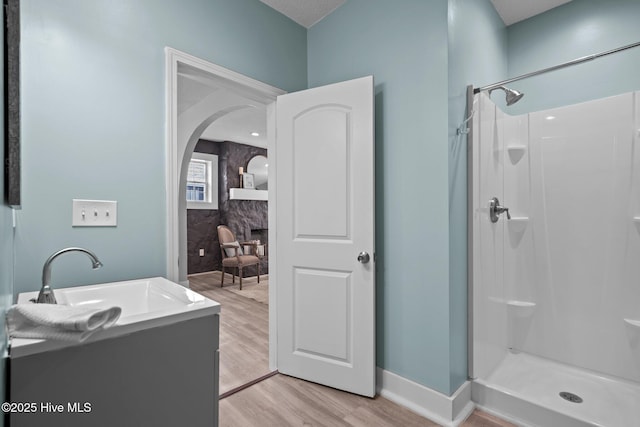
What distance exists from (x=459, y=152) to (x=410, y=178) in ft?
1.01

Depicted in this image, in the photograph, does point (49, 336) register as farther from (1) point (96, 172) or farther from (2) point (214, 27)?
(2) point (214, 27)

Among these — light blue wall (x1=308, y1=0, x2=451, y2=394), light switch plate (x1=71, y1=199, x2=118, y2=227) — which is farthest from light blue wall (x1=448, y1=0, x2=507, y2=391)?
light switch plate (x1=71, y1=199, x2=118, y2=227)

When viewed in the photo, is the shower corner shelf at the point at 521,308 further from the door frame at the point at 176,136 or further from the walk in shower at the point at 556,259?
the door frame at the point at 176,136

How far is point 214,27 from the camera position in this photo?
1909 mm

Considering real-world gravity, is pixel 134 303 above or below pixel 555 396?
above

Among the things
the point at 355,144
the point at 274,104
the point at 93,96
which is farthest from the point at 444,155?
the point at 93,96

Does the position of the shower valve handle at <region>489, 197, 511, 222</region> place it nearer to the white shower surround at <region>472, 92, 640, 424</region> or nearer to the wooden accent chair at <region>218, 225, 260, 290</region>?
the white shower surround at <region>472, 92, 640, 424</region>

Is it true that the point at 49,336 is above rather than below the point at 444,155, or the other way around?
below

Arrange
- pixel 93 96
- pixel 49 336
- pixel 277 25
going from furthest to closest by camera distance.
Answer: pixel 277 25, pixel 93 96, pixel 49 336

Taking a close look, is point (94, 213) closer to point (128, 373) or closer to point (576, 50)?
point (128, 373)

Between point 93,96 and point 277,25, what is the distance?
4.49 feet

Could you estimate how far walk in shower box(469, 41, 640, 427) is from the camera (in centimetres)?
191

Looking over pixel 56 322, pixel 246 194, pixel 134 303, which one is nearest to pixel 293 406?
pixel 134 303

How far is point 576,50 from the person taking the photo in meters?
2.19
